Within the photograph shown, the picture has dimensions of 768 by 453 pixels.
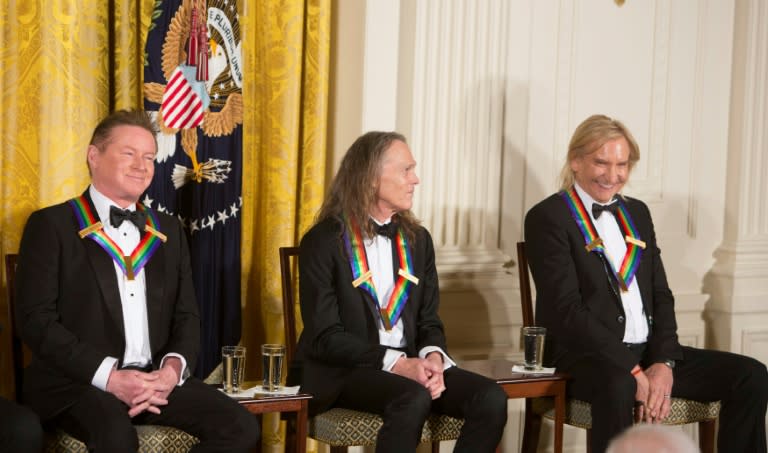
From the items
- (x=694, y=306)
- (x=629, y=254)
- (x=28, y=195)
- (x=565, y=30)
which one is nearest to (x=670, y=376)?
(x=629, y=254)

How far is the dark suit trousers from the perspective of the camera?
11.6 ft

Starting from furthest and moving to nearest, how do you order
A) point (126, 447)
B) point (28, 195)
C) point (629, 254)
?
point (629, 254)
point (28, 195)
point (126, 447)

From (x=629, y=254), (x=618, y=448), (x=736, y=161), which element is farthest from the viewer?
(x=736, y=161)

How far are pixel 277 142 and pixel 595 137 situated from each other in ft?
4.23

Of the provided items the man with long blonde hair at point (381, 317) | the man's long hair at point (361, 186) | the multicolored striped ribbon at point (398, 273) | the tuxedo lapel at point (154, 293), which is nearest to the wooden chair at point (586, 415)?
the man with long blonde hair at point (381, 317)

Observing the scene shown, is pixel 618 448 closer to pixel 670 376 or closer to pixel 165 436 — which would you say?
pixel 165 436

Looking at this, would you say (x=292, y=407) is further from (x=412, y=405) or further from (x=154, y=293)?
(x=154, y=293)

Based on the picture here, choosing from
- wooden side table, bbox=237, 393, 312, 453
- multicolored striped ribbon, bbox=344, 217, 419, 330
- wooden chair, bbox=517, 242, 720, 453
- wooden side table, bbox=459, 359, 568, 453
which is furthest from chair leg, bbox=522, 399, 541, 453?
wooden side table, bbox=237, 393, 312, 453

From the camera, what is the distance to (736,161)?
5.87 meters

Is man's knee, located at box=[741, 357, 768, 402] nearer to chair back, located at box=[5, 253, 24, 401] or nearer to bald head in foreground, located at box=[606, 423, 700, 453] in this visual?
chair back, located at box=[5, 253, 24, 401]

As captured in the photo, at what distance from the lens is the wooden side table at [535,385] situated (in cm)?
439

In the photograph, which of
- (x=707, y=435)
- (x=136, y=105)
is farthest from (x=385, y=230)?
(x=707, y=435)

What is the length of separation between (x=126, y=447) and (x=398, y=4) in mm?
2334

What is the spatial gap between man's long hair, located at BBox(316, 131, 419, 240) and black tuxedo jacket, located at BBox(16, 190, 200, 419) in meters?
0.76
